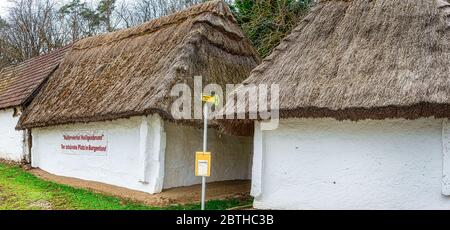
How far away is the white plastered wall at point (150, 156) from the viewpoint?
1045 cm

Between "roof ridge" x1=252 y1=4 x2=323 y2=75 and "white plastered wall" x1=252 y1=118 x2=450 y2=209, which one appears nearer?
"white plastered wall" x1=252 y1=118 x2=450 y2=209

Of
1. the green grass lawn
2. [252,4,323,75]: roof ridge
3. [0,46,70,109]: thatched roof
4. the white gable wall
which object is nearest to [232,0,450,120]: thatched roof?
[252,4,323,75]: roof ridge

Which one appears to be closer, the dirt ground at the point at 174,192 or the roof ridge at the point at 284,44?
the roof ridge at the point at 284,44

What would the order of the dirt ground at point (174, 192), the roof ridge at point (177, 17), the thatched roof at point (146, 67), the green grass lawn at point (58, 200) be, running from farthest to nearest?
1. the roof ridge at point (177, 17)
2. the thatched roof at point (146, 67)
3. the dirt ground at point (174, 192)
4. the green grass lawn at point (58, 200)

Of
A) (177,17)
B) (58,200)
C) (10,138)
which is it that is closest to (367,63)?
(177,17)

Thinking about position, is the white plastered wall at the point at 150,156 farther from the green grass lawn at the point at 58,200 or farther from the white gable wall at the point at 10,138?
the white gable wall at the point at 10,138

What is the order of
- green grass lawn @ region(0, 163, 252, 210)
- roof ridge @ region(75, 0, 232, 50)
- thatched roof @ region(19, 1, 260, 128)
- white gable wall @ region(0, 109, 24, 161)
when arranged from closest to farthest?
green grass lawn @ region(0, 163, 252, 210) → thatched roof @ region(19, 1, 260, 128) → roof ridge @ region(75, 0, 232, 50) → white gable wall @ region(0, 109, 24, 161)

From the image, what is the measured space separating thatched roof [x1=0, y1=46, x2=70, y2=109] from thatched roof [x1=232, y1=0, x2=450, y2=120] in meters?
9.39

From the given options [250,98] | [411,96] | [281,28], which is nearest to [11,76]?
[281,28]

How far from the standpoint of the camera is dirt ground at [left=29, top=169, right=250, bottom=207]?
9.98 meters

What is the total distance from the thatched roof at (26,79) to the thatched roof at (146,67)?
0.57 m

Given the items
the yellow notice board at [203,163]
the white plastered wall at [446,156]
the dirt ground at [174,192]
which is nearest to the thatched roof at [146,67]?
the dirt ground at [174,192]

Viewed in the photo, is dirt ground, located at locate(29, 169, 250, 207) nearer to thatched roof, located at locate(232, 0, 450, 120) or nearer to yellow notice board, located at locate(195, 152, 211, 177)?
yellow notice board, located at locate(195, 152, 211, 177)
